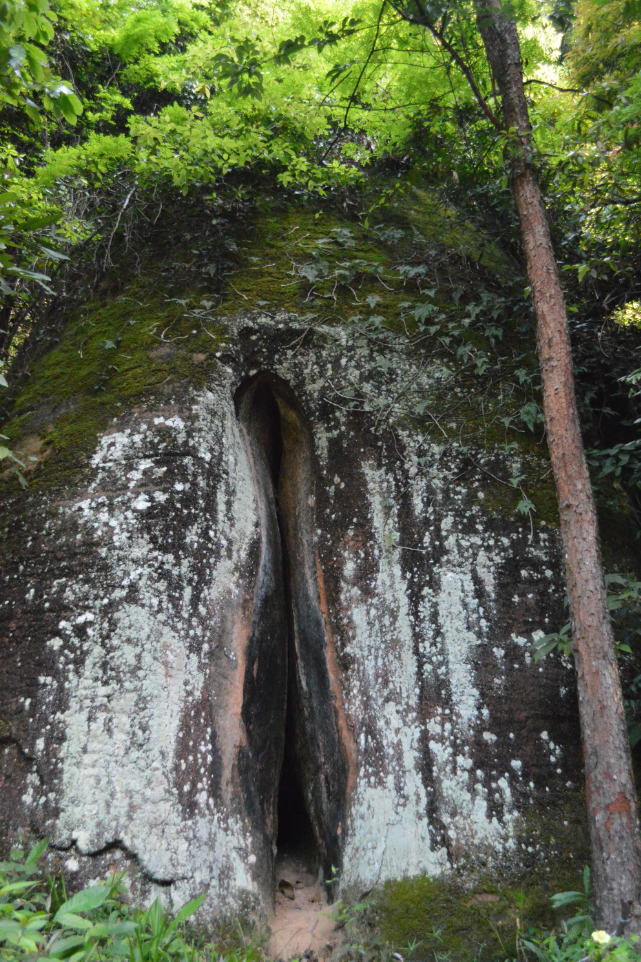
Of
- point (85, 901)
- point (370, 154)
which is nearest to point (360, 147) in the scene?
point (370, 154)

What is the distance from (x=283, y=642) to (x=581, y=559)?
2.35 metres

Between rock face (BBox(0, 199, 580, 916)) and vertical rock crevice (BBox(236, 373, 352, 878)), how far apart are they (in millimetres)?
23

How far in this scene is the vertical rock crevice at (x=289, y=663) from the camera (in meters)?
4.18

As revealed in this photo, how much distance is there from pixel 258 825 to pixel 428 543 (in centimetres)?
224

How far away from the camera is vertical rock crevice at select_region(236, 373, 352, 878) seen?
4180 mm

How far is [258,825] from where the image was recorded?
3.98m

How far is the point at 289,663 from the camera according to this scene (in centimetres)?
473

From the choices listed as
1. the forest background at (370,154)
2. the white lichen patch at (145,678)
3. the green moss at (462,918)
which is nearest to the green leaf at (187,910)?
the white lichen patch at (145,678)

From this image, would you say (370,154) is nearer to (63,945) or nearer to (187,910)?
(187,910)

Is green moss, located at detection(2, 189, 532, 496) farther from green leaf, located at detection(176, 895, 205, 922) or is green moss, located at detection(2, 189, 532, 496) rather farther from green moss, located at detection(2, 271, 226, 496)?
green leaf, located at detection(176, 895, 205, 922)

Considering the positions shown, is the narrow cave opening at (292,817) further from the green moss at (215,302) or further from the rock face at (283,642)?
the green moss at (215,302)

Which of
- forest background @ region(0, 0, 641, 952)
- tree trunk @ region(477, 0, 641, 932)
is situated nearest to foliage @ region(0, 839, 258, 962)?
tree trunk @ region(477, 0, 641, 932)

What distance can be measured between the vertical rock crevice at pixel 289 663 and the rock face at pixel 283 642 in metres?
0.02

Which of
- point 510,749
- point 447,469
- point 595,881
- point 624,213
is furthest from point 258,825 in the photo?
point 624,213
